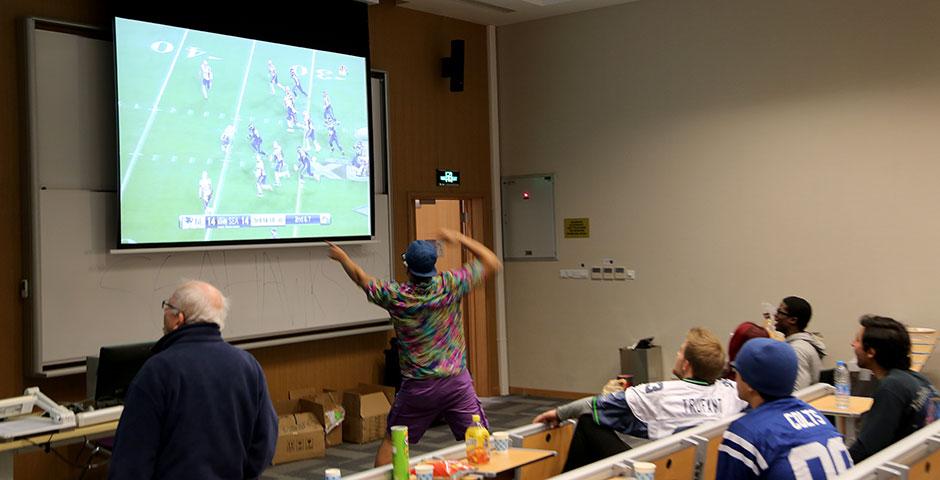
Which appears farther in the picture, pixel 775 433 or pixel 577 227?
pixel 577 227

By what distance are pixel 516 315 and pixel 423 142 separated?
1.99m

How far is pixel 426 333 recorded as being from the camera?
4.37 meters

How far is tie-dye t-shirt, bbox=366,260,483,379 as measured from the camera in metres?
4.33

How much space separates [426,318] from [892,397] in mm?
2064

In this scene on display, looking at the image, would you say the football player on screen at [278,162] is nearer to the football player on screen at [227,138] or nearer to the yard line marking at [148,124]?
the football player on screen at [227,138]

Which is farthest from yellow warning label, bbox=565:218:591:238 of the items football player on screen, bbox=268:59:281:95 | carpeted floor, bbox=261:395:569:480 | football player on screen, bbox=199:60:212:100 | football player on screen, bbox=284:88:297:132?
football player on screen, bbox=199:60:212:100

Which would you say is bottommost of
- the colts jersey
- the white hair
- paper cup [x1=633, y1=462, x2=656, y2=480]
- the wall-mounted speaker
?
paper cup [x1=633, y1=462, x2=656, y2=480]

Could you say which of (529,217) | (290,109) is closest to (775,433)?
(290,109)

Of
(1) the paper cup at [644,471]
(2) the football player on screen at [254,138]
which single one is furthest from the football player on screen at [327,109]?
(1) the paper cup at [644,471]

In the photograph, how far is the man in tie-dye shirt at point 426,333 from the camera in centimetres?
433

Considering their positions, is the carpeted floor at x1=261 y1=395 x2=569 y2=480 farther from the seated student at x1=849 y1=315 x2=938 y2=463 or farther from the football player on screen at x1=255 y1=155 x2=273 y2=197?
the seated student at x1=849 y1=315 x2=938 y2=463

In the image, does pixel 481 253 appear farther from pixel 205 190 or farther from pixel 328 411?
pixel 328 411

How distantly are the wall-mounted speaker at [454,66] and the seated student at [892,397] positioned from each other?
198 inches

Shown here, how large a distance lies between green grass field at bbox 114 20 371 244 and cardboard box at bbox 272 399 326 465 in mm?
1330
